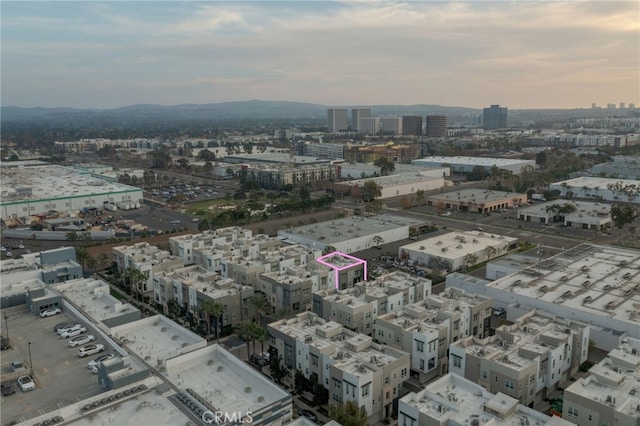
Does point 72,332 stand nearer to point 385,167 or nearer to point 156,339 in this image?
point 156,339

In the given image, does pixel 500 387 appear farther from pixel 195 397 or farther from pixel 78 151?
pixel 78 151

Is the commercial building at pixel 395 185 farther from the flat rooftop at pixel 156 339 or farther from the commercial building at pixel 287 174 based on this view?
the flat rooftop at pixel 156 339

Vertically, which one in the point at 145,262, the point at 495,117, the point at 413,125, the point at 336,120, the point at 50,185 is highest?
the point at 495,117

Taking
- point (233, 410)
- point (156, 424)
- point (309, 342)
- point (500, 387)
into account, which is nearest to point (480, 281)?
point (500, 387)

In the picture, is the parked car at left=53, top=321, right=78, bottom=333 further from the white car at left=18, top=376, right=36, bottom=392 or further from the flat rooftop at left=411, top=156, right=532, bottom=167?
the flat rooftop at left=411, top=156, right=532, bottom=167

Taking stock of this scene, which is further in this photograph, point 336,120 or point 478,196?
point 336,120

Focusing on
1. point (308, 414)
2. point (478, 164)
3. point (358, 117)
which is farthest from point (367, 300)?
point (358, 117)

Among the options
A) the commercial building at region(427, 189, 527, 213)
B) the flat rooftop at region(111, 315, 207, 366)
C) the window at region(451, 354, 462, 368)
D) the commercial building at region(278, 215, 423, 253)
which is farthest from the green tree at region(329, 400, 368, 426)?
the commercial building at region(427, 189, 527, 213)
